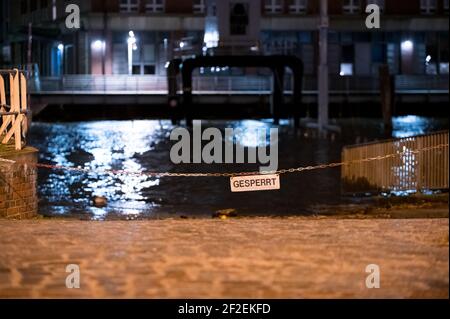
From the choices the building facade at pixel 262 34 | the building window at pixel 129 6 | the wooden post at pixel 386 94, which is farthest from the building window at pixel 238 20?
the wooden post at pixel 386 94

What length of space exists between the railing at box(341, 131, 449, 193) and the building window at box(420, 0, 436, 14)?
159 feet

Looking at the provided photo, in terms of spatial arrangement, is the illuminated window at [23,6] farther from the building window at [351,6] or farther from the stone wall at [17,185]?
the stone wall at [17,185]

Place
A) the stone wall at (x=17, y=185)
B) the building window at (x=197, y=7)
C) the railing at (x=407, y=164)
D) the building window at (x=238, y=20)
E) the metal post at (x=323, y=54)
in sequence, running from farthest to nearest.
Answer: the building window at (x=197, y=7)
the building window at (x=238, y=20)
the metal post at (x=323, y=54)
the railing at (x=407, y=164)
the stone wall at (x=17, y=185)

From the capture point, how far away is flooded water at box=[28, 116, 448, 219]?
2094cm

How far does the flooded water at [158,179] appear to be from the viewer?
68.7ft

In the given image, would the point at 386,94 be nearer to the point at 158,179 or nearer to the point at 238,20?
the point at 238,20

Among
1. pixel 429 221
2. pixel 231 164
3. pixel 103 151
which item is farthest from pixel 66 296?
pixel 103 151

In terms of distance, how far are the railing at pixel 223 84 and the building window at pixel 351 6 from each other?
6.94 metres

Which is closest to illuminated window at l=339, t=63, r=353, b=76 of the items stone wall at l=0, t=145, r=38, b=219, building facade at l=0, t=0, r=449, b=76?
building facade at l=0, t=0, r=449, b=76

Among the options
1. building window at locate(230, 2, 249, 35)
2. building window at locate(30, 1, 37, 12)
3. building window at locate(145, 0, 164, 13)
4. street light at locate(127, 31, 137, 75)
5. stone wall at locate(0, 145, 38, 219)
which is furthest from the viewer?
building window at locate(30, 1, 37, 12)

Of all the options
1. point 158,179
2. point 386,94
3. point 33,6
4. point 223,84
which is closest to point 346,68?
point 223,84

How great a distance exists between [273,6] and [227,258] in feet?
187

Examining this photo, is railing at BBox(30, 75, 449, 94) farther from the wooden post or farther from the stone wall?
the stone wall

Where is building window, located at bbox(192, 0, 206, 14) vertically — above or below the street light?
above
